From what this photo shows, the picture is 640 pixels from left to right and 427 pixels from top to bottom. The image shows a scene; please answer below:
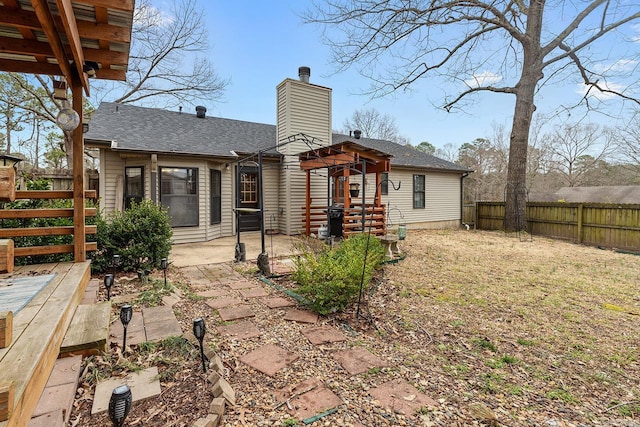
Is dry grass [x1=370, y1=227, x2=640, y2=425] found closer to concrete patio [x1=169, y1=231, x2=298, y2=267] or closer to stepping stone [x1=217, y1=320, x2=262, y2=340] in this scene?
stepping stone [x1=217, y1=320, x2=262, y2=340]

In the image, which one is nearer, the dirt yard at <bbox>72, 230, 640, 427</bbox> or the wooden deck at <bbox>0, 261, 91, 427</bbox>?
the wooden deck at <bbox>0, 261, 91, 427</bbox>

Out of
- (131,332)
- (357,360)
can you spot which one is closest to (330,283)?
(357,360)

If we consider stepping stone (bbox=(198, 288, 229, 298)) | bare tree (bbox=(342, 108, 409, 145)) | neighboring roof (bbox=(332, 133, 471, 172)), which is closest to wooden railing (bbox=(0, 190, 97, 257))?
stepping stone (bbox=(198, 288, 229, 298))

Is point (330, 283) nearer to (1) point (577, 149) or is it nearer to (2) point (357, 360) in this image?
(2) point (357, 360)

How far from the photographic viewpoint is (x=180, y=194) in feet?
25.5

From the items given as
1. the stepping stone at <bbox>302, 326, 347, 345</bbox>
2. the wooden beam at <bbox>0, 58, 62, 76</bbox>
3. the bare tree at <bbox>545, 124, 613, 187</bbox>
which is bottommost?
the stepping stone at <bbox>302, 326, 347, 345</bbox>

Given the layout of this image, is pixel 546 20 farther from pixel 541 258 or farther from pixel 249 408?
pixel 249 408

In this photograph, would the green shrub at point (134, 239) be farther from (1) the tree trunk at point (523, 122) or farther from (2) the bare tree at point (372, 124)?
(2) the bare tree at point (372, 124)

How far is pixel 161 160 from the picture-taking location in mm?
7465

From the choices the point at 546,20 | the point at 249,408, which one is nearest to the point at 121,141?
the point at 249,408

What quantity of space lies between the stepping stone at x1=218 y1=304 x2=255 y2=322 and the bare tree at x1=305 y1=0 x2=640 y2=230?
7748 millimetres

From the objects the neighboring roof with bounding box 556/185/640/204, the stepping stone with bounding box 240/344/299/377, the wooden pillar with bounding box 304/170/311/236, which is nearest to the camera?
the stepping stone with bounding box 240/344/299/377

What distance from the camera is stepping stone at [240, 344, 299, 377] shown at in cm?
231

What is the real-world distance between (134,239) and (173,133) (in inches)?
203
